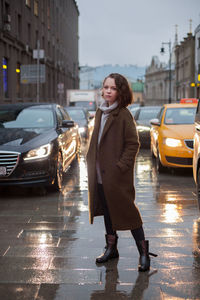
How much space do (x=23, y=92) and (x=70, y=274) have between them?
28.1 m

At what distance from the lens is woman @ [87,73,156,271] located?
4105 millimetres

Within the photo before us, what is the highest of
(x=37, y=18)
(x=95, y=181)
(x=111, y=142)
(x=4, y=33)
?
(x=37, y=18)

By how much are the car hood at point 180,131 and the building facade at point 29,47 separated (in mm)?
11481

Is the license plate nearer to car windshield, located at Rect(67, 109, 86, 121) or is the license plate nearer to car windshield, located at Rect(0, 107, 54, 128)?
car windshield, located at Rect(0, 107, 54, 128)

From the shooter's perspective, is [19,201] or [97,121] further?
[19,201]

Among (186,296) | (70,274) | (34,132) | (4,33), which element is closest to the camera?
(186,296)

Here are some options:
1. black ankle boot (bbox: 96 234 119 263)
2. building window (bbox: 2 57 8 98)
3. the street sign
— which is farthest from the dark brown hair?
building window (bbox: 2 57 8 98)

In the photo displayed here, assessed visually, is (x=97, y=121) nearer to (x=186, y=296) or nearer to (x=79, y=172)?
(x=186, y=296)

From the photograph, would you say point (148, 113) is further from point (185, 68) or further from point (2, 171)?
point (185, 68)

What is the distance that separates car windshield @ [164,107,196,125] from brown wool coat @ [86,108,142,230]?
713cm

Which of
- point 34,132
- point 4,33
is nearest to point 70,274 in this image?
point 34,132

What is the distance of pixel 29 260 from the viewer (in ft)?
14.8

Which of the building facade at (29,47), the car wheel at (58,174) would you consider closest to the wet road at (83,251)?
the car wheel at (58,174)

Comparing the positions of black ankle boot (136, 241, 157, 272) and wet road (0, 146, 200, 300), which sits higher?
black ankle boot (136, 241, 157, 272)
